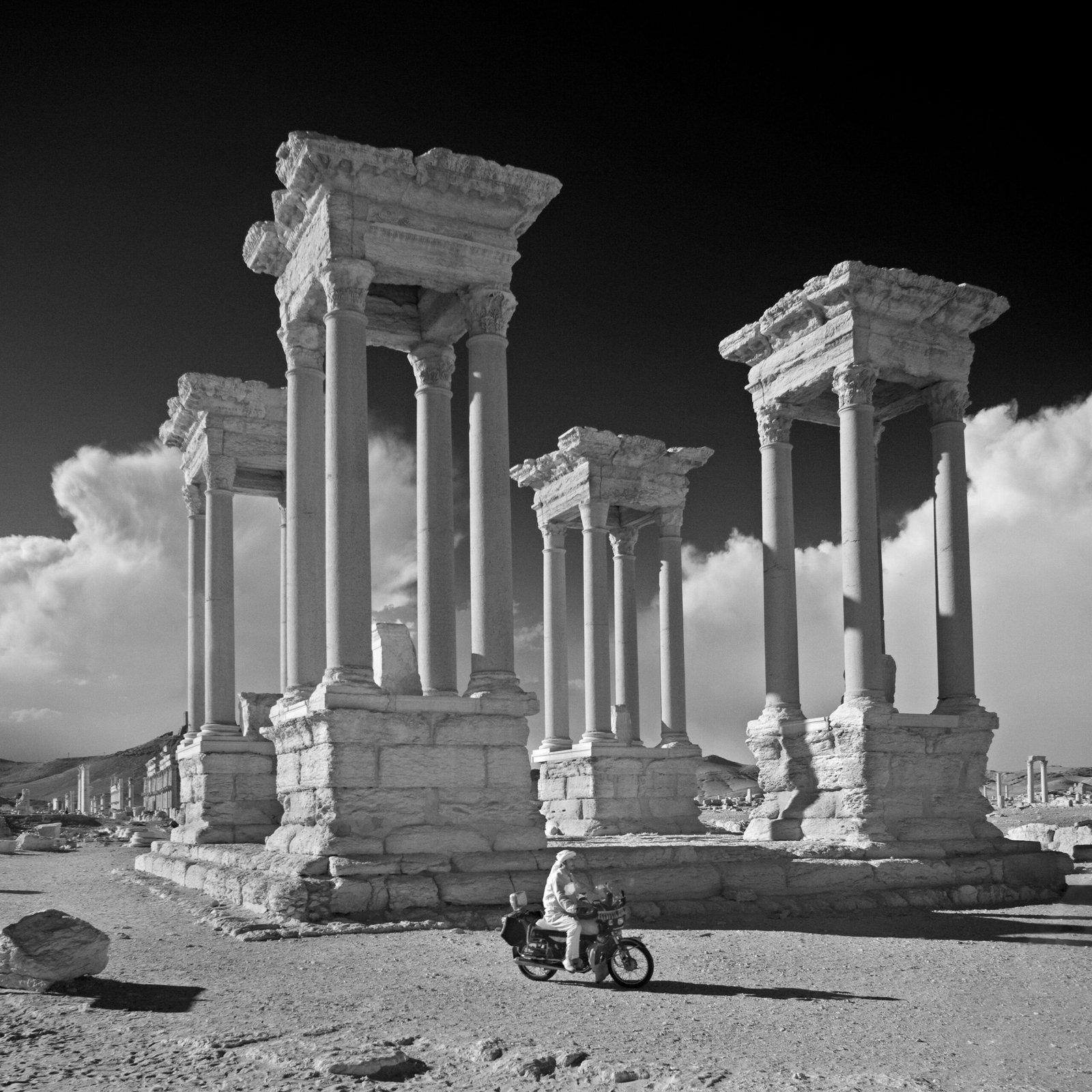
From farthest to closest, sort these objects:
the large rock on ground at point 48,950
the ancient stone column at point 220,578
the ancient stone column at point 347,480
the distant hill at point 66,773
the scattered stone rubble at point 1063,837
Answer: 1. the distant hill at point 66,773
2. the scattered stone rubble at point 1063,837
3. the ancient stone column at point 220,578
4. the ancient stone column at point 347,480
5. the large rock on ground at point 48,950

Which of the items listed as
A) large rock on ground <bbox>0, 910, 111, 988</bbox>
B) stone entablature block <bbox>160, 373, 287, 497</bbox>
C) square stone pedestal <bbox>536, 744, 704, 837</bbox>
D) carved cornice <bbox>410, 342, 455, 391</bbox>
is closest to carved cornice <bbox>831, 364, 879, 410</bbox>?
carved cornice <bbox>410, 342, 455, 391</bbox>

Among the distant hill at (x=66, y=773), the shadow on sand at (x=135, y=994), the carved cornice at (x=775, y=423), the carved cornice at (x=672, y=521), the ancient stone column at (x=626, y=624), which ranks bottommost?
the distant hill at (x=66, y=773)

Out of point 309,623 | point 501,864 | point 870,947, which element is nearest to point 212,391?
point 309,623

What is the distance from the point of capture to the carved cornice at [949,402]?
22.9m

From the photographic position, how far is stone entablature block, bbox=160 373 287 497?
2562cm

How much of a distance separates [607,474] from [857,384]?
32.3 ft

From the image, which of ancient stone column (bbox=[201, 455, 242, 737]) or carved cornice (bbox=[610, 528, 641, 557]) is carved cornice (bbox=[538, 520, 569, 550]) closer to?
carved cornice (bbox=[610, 528, 641, 557])

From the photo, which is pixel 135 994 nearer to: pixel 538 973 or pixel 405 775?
pixel 538 973

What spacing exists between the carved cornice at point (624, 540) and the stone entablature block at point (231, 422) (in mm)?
10164

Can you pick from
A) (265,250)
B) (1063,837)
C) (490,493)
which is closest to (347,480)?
(490,493)

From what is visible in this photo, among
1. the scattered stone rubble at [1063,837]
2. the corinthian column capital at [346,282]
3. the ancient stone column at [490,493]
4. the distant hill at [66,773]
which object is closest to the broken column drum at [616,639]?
the scattered stone rubble at [1063,837]

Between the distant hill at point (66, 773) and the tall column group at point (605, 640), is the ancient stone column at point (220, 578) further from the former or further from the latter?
the distant hill at point (66, 773)

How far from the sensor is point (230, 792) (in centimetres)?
2353

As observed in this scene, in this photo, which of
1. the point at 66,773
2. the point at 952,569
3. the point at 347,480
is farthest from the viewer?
the point at 66,773
